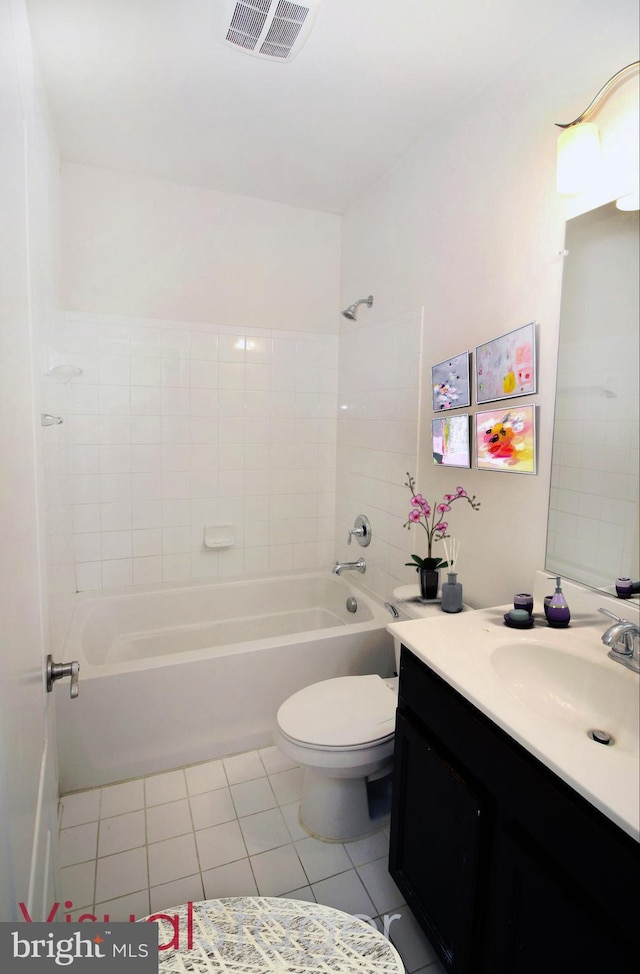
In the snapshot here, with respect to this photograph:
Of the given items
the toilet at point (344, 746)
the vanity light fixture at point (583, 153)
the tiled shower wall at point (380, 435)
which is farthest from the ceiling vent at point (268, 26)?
the toilet at point (344, 746)

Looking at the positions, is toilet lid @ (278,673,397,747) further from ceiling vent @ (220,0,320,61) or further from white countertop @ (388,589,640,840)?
ceiling vent @ (220,0,320,61)

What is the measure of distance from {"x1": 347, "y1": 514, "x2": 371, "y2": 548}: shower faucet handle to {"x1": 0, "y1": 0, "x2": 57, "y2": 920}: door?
1.83 metres

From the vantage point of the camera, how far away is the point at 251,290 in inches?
107

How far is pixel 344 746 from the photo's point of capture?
1529 millimetres

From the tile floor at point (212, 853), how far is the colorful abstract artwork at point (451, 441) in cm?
136

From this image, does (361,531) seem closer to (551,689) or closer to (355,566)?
(355,566)

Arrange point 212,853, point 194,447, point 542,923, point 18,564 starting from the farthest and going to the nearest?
point 194,447 → point 212,853 → point 542,923 → point 18,564

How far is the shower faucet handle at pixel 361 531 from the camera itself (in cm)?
262

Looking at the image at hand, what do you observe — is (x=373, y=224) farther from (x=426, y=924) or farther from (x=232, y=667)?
(x=426, y=924)

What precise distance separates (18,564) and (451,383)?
1.59 meters

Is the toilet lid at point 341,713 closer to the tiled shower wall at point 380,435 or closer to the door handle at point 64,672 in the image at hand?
the tiled shower wall at point 380,435

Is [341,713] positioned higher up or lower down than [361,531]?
lower down

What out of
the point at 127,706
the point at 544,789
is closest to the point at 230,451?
the point at 127,706

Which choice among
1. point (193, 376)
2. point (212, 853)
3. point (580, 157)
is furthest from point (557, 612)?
point (193, 376)
